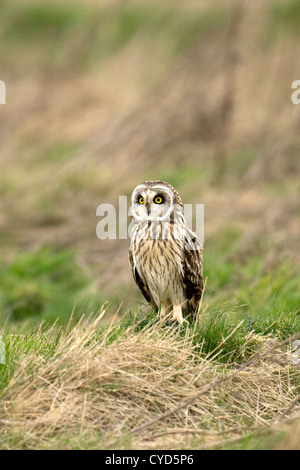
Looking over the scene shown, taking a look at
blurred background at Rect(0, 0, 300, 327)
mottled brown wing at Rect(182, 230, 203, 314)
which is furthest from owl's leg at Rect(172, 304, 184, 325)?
blurred background at Rect(0, 0, 300, 327)

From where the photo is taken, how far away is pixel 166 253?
18.1ft

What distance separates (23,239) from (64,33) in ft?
11.0

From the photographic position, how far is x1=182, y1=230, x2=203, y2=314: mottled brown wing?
553 cm

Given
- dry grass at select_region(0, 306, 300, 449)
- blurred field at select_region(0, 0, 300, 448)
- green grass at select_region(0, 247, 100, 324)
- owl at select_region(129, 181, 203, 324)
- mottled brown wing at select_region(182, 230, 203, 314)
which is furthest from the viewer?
green grass at select_region(0, 247, 100, 324)

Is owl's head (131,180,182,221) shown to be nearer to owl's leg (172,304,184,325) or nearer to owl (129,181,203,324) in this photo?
owl (129,181,203,324)

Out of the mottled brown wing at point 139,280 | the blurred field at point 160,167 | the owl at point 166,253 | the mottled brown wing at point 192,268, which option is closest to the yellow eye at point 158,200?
the owl at point 166,253

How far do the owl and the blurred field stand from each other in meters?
0.22

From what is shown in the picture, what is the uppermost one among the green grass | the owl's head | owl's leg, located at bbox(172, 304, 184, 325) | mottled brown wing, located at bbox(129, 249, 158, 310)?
the owl's head

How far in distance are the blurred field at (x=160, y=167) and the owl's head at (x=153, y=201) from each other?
0.57 meters

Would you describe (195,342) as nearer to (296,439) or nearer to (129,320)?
(129,320)

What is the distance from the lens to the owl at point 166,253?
17.6 ft

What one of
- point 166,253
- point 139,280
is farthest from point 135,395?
point 139,280

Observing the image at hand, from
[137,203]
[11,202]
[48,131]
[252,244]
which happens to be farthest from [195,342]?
[48,131]

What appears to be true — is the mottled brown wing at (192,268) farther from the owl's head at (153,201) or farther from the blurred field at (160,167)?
the owl's head at (153,201)
